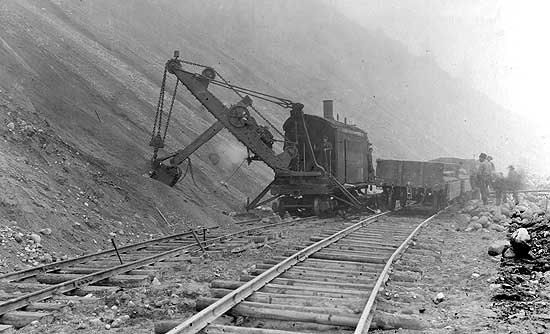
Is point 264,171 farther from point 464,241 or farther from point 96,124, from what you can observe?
point 464,241

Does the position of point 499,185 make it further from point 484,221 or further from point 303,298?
point 303,298

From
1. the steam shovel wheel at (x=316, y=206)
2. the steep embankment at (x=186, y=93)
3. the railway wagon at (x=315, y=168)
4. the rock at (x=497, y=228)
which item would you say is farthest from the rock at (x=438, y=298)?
the steam shovel wheel at (x=316, y=206)

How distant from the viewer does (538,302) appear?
19.5ft

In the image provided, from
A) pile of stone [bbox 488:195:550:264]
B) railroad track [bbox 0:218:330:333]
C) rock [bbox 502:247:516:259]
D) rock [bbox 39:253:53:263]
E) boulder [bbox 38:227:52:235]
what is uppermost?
pile of stone [bbox 488:195:550:264]

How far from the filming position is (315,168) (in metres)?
17.3

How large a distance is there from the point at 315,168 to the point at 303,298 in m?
11.6

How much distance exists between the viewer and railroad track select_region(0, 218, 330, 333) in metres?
5.57

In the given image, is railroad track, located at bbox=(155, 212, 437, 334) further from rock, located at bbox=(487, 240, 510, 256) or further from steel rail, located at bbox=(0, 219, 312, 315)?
rock, located at bbox=(487, 240, 510, 256)

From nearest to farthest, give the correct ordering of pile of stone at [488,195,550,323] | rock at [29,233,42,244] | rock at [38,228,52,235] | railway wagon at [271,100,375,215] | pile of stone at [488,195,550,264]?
pile of stone at [488,195,550,323] → pile of stone at [488,195,550,264] → rock at [29,233,42,244] → rock at [38,228,52,235] → railway wagon at [271,100,375,215]

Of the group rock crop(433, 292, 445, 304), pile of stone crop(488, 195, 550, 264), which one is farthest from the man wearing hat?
rock crop(433, 292, 445, 304)

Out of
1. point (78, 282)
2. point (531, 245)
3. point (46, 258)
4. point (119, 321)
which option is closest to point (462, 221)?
point (531, 245)

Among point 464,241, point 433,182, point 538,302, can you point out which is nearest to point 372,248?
point 464,241

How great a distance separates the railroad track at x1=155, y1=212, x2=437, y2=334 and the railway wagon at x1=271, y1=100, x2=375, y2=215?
7.51 metres

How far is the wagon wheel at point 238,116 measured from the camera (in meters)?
15.6
